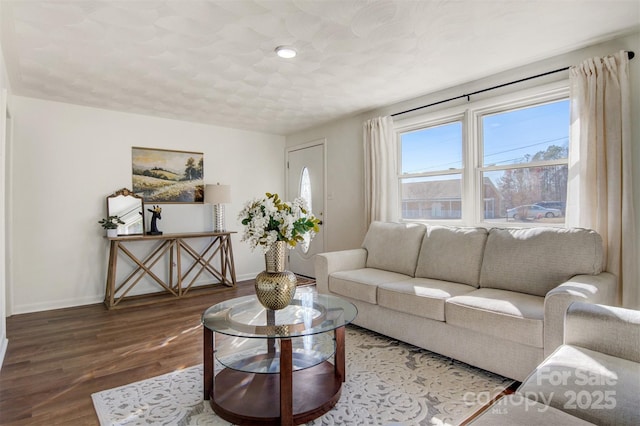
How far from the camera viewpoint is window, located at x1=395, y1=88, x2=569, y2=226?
2.95 metres

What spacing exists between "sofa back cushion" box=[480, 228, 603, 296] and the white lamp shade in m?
3.35

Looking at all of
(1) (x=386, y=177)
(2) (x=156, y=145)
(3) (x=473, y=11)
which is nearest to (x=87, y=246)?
(2) (x=156, y=145)

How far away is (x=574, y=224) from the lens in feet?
8.80

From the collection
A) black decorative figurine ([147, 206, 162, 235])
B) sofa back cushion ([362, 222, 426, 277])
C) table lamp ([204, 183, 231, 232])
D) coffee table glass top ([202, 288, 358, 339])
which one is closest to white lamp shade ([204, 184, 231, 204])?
table lamp ([204, 183, 231, 232])

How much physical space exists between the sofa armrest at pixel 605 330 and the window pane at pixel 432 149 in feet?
7.48

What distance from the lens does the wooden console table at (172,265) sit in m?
4.09

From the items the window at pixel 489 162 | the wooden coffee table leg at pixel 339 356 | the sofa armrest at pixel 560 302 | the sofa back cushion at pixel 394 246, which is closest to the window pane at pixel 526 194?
the window at pixel 489 162

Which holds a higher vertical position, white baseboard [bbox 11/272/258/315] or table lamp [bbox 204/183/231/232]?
table lamp [bbox 204/183/231/232]

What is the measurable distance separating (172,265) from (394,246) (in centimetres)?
294

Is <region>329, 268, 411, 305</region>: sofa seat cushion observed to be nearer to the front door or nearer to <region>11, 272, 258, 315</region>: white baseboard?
the front door

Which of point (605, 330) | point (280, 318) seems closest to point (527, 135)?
point (605, 330)

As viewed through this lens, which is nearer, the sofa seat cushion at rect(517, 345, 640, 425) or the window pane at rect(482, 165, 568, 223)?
the sofa seat cushion at rect(517, 345, 640, 425)

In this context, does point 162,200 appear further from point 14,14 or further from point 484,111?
point 484,111

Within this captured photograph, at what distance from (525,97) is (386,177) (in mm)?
1589
